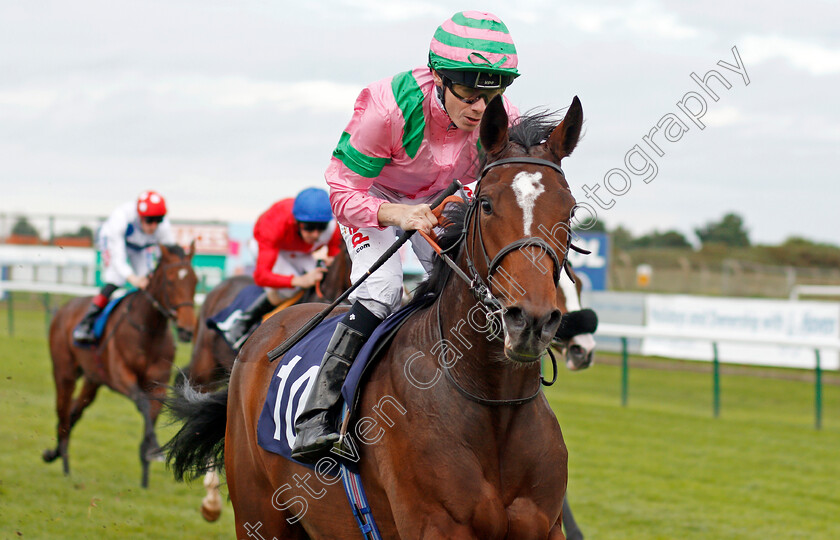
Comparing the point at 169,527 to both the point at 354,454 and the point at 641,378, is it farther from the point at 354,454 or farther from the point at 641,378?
the point at 641,378

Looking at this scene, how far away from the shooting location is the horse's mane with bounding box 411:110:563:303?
8.48 feet

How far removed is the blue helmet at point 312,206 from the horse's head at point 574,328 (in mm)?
1812

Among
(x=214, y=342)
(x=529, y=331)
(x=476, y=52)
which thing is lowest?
(x=214, y=342)

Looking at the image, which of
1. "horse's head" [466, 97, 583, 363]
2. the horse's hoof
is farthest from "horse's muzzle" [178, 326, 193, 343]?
"horse's head" [466, 97, 583, 363]

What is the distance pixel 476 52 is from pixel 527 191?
64cm

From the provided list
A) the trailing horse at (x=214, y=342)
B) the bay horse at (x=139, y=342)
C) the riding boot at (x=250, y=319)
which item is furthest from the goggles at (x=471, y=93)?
the bay horse at (x=139, y=342)

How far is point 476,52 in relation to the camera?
9.11ft

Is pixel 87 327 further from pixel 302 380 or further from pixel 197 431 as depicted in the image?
pixel 302 380

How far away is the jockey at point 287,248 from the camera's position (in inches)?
245

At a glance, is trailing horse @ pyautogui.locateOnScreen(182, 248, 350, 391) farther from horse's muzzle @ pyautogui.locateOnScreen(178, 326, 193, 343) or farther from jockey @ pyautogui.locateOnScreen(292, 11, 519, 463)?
jockey @ pyautogui.locateOnScreen(292, 11, 519, 463)

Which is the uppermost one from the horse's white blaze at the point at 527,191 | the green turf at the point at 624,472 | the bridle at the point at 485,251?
the horse's white blaze at the point at 527,191

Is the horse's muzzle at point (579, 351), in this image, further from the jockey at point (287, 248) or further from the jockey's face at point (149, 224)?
the jockey's face at point (149, 224)

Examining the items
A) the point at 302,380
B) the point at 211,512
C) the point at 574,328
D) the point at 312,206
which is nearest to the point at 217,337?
the point at 312,206

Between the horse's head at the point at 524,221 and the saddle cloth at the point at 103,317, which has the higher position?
the horse's head at the point at 524,221
